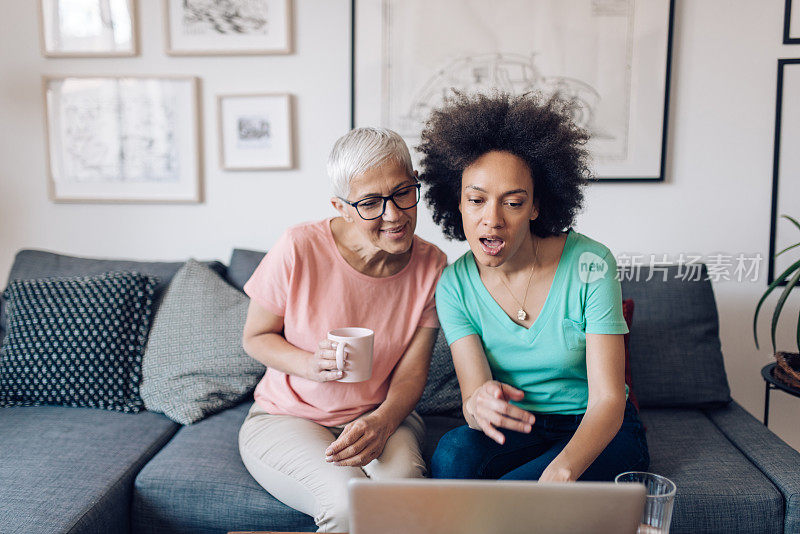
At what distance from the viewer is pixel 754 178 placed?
2.30 metres

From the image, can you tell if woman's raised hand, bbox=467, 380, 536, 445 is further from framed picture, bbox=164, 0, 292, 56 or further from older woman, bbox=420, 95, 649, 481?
framed picture, bbox=164, 0, 292, 56

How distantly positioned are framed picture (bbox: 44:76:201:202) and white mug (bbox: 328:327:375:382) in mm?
1484

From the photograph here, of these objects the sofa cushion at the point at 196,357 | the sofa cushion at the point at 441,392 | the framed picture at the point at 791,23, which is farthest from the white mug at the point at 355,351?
the framed picture at the point at 791,23

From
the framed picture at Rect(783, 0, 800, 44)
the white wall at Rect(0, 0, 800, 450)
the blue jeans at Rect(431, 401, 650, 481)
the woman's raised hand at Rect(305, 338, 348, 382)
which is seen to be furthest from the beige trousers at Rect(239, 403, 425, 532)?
the framed picture at Rect(783, 0, 800, 44)

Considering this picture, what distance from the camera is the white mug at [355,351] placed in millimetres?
1219

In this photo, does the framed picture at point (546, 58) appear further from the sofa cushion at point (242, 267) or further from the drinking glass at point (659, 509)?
the drinking glass at point (659, 509)

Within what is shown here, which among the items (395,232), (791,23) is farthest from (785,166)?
(395,232)

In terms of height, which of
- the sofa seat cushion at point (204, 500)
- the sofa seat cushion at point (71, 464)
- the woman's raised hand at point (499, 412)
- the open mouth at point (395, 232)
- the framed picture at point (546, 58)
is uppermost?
the framed picture at point (546, 58)

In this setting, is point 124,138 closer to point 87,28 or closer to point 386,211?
point 87,28

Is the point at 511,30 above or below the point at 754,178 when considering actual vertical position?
above

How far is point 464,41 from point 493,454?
5.28ft

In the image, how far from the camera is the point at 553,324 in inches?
54.0

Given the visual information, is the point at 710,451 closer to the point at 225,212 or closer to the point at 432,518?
the point at 432,518

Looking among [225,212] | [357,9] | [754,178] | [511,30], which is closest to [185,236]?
[225,212]
